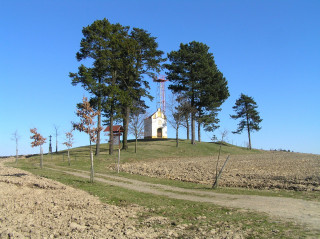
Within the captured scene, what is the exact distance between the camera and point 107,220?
8.70 meters

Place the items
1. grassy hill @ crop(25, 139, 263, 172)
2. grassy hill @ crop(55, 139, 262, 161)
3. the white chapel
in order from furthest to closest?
the white chapel, grassy hill @ crop(55, 139, 262, 161), grassy hill @ crop(25, 139, 263, 172)

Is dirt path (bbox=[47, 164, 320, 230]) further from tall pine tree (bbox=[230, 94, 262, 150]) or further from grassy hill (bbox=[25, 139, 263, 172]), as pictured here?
tall pine tree (bbox=[230, 94, 262, 150])

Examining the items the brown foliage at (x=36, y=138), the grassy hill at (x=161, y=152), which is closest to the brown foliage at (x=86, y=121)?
the brown foliage at (x=36, y=138)

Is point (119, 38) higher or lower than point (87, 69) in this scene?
higher

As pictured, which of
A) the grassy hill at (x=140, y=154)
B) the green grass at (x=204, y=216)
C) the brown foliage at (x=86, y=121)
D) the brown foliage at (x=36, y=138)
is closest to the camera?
the green grass at (x=204, y=216)

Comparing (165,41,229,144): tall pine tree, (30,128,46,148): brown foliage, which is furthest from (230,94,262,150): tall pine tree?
(30,128,46,148): brown foliage

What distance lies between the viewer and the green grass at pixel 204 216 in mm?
7656

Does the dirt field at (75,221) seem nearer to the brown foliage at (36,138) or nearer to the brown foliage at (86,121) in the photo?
the brown foliage at (86,121)

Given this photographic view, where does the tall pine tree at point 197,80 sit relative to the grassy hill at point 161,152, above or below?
above

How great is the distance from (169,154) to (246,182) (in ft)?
88.4

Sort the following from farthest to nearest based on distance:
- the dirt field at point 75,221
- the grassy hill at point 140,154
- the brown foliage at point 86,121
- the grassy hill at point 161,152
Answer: the grassy hill at point 161,152
the grassy hill at point 140,154
the brown foliage at point 86,121
the dirt field at point 75,221

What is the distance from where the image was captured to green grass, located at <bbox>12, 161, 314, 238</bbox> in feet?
25.1

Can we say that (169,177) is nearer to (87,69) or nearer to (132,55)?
(87,69)

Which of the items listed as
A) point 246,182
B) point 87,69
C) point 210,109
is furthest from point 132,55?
point 246,182
